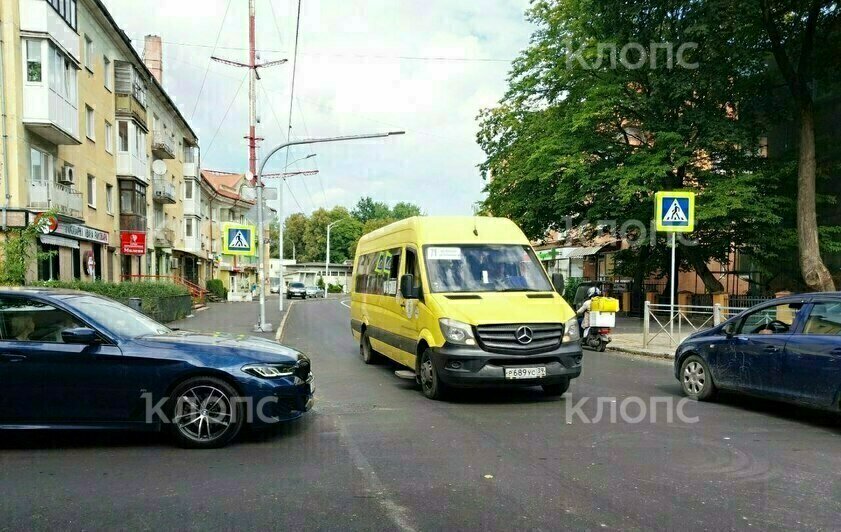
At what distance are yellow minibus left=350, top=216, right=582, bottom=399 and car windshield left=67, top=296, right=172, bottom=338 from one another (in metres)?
3.19

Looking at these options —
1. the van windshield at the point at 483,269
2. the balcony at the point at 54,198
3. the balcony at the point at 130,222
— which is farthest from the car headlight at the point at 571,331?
the balcony at the point at 130,222

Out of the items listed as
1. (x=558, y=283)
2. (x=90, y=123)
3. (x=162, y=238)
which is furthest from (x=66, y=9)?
(x=558, y=283)

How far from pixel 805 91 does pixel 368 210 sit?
10708 cm

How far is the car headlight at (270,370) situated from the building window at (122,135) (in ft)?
94.3

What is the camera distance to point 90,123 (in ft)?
89.9

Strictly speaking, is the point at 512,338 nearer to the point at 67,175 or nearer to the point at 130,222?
the point at 67,175

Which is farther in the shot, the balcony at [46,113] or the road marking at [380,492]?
the balcony at [46,113]

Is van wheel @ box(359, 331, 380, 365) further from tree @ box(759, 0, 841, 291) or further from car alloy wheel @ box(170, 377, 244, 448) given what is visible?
tree @ box(759, 0, 841, 291)

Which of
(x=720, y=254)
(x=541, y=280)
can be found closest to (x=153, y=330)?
(x=541, y=280)

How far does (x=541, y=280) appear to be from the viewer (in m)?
8.81

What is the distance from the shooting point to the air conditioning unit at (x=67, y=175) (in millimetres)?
23656

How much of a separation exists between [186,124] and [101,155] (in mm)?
20634

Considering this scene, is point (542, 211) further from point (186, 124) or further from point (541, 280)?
point (186, 124)

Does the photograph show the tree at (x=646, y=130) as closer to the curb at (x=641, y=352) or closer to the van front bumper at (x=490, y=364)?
the curb at (x=641, y=352)
